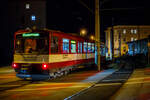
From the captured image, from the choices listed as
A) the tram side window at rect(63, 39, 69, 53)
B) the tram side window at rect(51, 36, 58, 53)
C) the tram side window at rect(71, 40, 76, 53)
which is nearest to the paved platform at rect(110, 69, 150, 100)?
the tram side window at rect(51, 36, 58, 53)

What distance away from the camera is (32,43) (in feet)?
44.7

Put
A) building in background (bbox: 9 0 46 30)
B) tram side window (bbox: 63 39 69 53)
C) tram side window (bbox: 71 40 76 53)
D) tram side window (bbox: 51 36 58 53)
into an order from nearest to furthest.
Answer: tram side window (bbox: 51 36 58 53) → tram side window (bbox: 63 39 69 53) → tram side window (bbox: 71 40 76 53) → building in background (bbox: 9 0 46 30)

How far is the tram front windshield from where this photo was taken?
1328cm

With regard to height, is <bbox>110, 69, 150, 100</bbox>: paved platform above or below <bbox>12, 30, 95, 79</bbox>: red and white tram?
below

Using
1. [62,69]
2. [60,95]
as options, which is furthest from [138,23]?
[60,95]

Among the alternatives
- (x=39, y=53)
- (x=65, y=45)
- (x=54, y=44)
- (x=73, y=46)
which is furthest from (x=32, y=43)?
(x=73, y=46)

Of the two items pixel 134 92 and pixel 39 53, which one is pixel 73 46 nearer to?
pixel 39 53

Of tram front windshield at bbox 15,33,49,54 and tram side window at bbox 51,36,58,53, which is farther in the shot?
tram side window at bbox 51,36,58,53

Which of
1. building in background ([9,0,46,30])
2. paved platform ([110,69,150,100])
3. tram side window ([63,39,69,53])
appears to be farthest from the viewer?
building in background ([9,0,46,30])

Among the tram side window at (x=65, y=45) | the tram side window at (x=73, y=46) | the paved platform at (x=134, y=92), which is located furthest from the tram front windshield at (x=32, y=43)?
the paved platform at (x=134, y=92)

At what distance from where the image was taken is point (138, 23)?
75500mm

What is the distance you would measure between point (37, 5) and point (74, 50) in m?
30.9

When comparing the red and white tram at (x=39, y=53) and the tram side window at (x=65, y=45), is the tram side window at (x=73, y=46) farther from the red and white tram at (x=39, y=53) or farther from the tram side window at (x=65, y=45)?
the red and white tram at (x=39, y=53)

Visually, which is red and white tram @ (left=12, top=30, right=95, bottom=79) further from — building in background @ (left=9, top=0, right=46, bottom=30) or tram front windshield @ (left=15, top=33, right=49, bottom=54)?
building in background @ (left=9, top=0, right=46, bottom=30)
